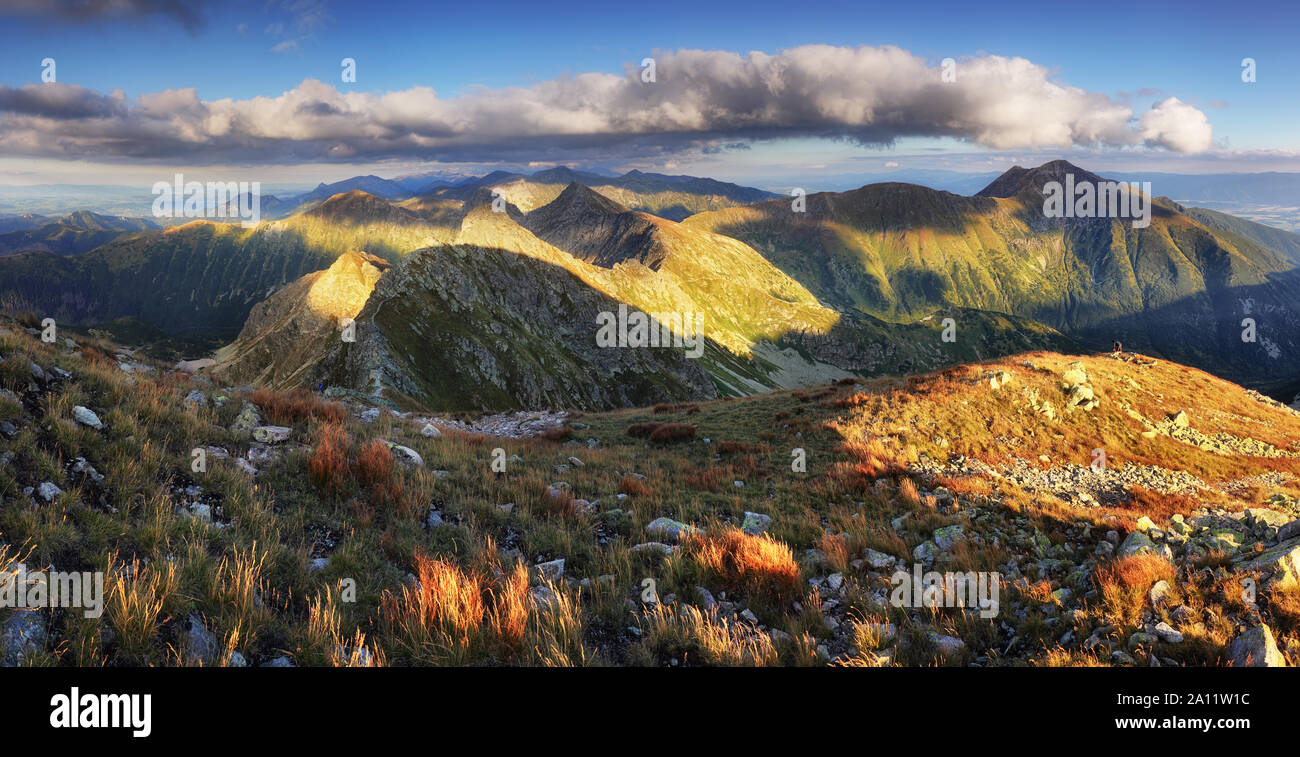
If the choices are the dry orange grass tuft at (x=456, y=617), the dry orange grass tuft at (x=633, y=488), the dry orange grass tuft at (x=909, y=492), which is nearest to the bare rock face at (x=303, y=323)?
the dry orange grass tuft at (x=633, y=488)

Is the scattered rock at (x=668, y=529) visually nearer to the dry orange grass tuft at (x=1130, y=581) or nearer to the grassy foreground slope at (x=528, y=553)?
the grassy foreground slope at (x=528, y=553)

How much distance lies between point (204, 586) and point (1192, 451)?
110 ft

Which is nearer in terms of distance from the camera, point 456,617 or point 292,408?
point 456,617

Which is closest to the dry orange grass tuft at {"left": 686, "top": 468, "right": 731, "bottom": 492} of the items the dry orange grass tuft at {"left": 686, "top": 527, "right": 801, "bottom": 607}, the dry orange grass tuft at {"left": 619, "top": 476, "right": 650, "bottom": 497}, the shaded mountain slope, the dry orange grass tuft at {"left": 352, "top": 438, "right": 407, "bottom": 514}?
the dry orange grass tuft at {"left": 619, "top": 476, "right": 650, "bottom": 497}

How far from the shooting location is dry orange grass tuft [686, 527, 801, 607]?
7.01m

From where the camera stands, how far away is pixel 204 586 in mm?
5367

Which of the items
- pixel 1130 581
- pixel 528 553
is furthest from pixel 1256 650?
pixel 528 553

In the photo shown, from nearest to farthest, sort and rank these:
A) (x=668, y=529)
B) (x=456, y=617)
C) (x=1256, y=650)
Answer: (x=1256, y=650), (x=456, y=617), (x=668, y=529)

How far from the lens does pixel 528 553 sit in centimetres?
804

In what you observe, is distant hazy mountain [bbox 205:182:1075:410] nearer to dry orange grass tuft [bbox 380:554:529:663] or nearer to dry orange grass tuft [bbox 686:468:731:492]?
dry orange grass tuft [bbox 686:468:731:492]

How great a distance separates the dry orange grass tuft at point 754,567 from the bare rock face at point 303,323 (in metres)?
115

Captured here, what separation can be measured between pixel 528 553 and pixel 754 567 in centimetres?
343

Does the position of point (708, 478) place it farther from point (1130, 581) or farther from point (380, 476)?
point (1130, 581)
